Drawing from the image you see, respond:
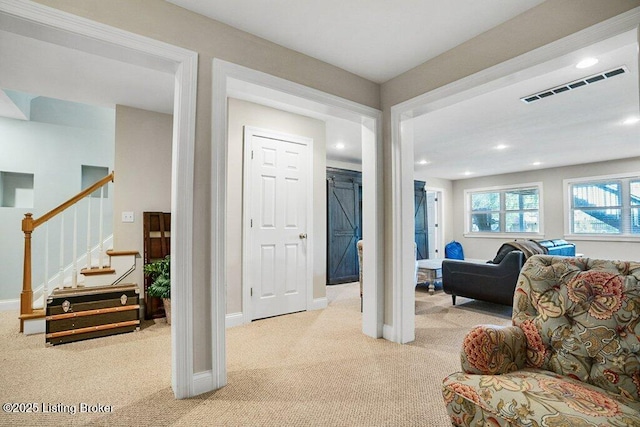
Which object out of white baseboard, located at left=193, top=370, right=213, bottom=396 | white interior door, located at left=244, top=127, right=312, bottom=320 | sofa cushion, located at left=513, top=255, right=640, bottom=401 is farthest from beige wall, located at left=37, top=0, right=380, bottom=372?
sofa cushion, located at left=513, top=255, right=640, bottom=401

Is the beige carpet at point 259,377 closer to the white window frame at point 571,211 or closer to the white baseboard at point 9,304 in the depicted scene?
the white baseboard at point 9,304

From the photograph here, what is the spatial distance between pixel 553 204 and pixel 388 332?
636 cm

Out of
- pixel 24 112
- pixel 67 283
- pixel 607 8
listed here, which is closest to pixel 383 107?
pixel 607 8

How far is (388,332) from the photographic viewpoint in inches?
113

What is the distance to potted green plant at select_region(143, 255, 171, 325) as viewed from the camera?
3.18m

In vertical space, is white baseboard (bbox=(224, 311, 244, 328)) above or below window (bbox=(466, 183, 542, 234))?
below

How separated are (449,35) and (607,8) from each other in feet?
2.77

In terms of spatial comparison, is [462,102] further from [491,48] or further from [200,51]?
[200,51]

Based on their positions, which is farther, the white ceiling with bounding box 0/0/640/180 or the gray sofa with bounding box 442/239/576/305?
the gray sofa with bounding box 442/239/576/305

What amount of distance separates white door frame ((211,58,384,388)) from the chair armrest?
1442 millimetres

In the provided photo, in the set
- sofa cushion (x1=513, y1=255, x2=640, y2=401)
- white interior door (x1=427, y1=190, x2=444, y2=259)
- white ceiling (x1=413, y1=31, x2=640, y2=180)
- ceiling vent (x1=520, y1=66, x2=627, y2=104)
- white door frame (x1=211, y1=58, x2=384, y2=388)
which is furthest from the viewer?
white interior door (x1=427, y1=190, x2=444, y2=259)

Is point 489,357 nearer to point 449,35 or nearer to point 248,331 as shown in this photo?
point 449,35

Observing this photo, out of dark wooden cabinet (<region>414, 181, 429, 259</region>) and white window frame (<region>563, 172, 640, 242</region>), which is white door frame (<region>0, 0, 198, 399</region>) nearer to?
dark wooden cabinet (<region>414, 181, 429, 259</region>)

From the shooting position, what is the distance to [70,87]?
3016 millimetres
